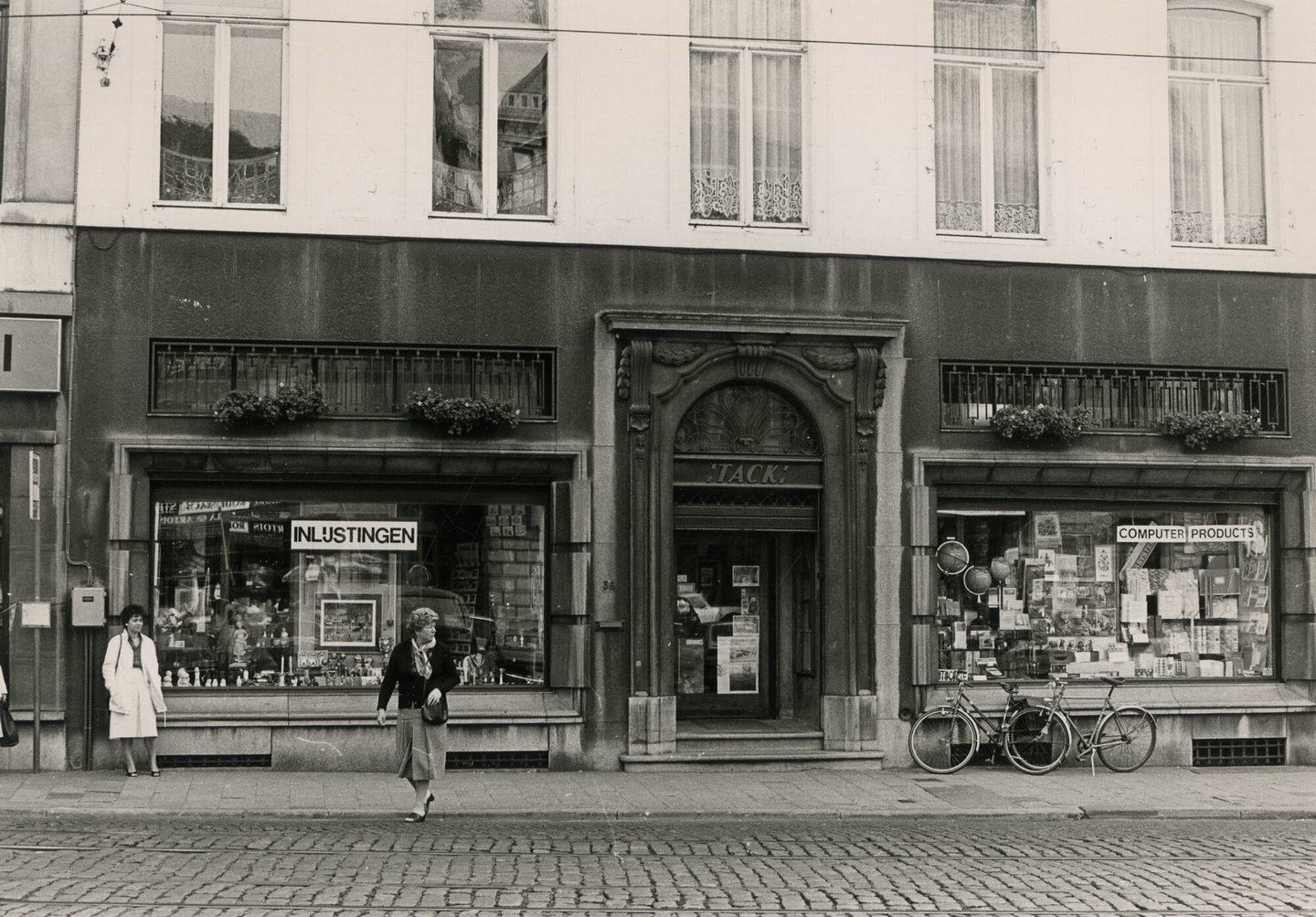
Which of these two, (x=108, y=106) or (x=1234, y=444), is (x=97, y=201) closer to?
(x=108, y=106)

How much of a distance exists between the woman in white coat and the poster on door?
6.10m

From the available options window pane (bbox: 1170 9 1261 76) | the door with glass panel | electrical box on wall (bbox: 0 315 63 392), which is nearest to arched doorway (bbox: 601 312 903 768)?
the door with glass panel

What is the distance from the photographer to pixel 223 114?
15500 millimetres

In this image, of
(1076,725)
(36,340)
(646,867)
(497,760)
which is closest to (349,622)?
(497,760)

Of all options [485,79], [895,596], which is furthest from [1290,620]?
[485,79]

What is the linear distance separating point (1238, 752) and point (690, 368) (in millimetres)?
7564

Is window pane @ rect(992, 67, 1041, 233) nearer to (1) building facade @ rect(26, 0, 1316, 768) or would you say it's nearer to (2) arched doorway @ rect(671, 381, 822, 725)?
(1) building facade @ rect(26, 0, 1316, 768)

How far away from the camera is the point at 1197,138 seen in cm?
1734

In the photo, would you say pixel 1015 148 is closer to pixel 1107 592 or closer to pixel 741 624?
pixel 1107 592

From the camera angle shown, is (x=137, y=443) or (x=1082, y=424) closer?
(x=137, y=443)

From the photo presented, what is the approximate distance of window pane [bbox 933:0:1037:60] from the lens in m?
16.8

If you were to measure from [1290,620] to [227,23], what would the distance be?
1356 centimetres

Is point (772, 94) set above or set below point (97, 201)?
above

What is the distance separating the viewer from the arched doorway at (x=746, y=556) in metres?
16.0
